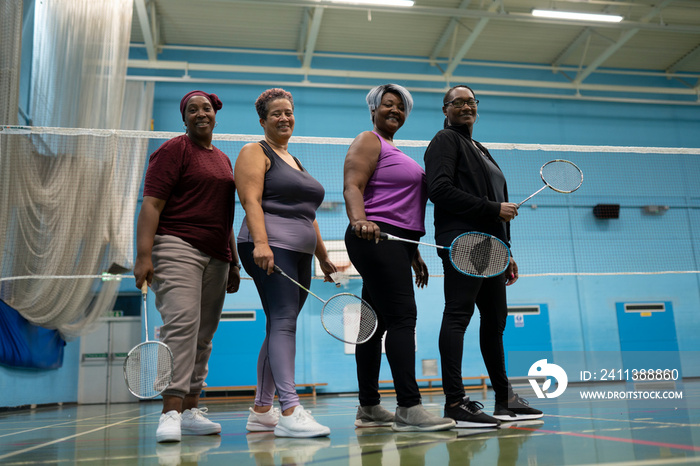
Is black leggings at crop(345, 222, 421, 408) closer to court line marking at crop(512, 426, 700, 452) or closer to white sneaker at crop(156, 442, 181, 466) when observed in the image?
court line marking at crop(512, 426, 700, 452)

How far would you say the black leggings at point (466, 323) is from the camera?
2.72 meters

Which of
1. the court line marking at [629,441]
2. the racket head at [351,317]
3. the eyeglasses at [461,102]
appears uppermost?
the eyeglasses at [461,102]

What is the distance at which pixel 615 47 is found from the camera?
38.9 feet

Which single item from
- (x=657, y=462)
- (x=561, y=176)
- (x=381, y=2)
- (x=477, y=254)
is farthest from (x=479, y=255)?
(x=381, y=2)

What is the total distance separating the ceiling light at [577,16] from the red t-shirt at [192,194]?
366 inches

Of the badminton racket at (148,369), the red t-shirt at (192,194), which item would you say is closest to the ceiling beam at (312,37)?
the red t-shirt at (192,194)

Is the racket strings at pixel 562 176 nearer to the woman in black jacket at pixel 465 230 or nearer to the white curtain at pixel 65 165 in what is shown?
the woman in black jacket at pixel 465 230

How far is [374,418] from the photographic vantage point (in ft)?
10.1

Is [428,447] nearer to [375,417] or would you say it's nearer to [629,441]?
[629,441]

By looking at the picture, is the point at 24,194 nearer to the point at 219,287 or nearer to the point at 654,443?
the point at 219,287

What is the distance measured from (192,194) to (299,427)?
1209mm

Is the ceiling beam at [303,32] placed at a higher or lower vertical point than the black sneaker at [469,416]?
higher

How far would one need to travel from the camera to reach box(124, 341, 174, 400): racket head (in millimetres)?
2592

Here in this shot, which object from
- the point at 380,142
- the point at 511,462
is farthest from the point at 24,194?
the point at 511,462
